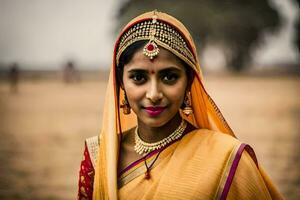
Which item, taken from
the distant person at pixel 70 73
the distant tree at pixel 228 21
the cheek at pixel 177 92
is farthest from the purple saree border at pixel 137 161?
the distant tree at pixel 228 21

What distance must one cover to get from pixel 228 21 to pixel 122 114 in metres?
26.0

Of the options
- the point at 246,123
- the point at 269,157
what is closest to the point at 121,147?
the point at 269,157

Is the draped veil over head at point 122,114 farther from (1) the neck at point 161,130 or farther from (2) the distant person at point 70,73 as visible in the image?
(2) the distant person at point 70,73

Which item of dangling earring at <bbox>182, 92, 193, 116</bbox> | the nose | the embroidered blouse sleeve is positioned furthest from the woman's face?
the embroidered blouse sleeve

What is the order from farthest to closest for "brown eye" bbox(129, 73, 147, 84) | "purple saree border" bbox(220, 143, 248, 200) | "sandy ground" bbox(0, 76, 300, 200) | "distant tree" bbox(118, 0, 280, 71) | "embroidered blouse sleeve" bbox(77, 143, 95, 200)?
"distant tree" bbox(118, 0, 280, 71) < "sandy ground" bbox(0, 76, 300, 200) < "embroidered blouse sleeve" bbox(77, 143, 95, 200) < "brown eye" bbox(129, 73, 147, 84) < "purple saree border" bbox(220, 143, 248, 200)

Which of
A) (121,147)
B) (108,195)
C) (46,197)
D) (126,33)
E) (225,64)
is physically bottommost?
(46,197)

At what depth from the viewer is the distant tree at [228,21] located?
26.8 metres

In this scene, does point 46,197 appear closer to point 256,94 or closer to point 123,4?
point 256,94

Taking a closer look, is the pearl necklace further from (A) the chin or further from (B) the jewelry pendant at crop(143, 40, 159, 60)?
(B) the jewelry pendant at crop(143, 40, 159, 60)

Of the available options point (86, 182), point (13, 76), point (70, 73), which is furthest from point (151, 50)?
point (70, 73)

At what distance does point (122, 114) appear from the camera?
8.14ft

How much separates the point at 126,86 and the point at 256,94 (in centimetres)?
1617

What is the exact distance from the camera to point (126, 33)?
220 centimetres

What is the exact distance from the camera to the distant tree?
88.0 feet
